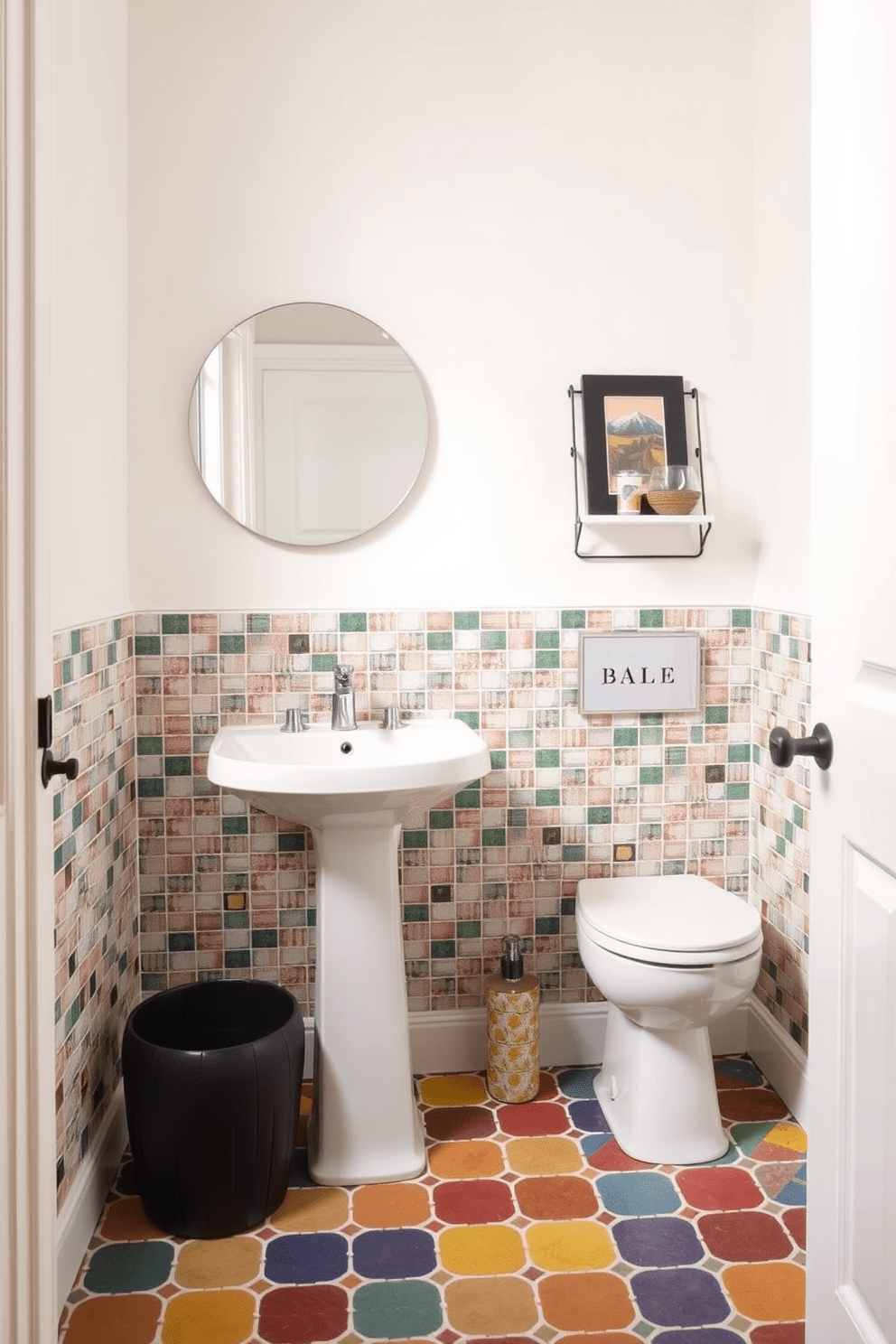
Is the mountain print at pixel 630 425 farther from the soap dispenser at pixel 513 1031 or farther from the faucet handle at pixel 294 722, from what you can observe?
the soap dispenser at pixel 513 1031

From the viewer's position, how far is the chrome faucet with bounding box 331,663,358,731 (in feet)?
7.91

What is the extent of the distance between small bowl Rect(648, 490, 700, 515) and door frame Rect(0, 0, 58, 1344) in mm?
1519

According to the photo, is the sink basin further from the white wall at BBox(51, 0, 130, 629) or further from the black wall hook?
the black wall hook

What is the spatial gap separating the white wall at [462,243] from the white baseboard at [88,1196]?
1119mm

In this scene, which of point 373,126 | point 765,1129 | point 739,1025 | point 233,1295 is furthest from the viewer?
point 739,1025

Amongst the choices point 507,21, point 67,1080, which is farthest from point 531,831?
point 507,21

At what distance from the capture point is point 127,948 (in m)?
2.41

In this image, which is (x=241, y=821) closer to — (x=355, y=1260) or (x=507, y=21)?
(x=355, y=1260)

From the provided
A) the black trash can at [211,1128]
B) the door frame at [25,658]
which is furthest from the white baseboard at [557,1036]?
the door frame at [25,658]

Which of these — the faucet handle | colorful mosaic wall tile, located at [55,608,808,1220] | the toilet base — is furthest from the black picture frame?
the toilet base

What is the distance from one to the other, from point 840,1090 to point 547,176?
6.86 ft

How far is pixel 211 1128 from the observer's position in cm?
194

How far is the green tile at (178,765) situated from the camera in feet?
8.19

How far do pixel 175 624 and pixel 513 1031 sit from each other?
1.19 metres
